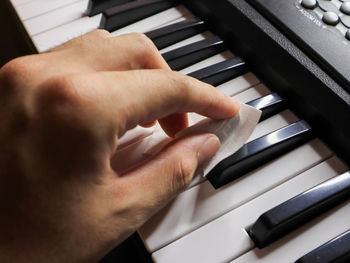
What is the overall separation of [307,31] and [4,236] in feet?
2.02

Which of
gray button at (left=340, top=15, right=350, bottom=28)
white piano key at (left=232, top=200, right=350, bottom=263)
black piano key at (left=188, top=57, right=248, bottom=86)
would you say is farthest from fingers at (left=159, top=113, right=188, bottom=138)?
gray button at (left=340, top=15, right=350, bottom=28)

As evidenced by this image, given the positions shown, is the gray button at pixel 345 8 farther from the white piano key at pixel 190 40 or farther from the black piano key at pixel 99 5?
the black piano key at pixel 99 5

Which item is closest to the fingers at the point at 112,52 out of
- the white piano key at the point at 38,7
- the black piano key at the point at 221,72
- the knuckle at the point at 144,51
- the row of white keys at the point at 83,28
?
the knuckle at the point at 144,51

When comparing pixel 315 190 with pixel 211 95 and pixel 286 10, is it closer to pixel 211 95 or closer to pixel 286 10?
pixel 211 95

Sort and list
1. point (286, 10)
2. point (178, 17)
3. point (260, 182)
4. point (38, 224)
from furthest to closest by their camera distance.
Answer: point (178, 17) < point (286, 10) < point (260, 182) < point (38, 224)

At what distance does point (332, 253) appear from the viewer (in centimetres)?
57

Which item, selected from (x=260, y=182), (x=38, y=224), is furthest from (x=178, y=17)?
(x=38, y=224)

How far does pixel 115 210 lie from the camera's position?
0.56 meters

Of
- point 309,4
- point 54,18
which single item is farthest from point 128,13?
point 309,4

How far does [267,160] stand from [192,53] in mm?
289

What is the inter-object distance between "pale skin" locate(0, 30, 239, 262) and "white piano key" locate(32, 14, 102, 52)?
1.00ft

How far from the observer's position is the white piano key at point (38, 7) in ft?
3.19

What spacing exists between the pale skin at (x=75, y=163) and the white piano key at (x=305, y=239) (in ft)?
0.50

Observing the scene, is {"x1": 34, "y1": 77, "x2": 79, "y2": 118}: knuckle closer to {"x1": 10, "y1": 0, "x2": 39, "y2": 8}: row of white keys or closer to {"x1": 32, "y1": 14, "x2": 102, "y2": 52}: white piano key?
{"x1": 32, "y1": 14, "x2": 102, "y2": 52}: white piano key
